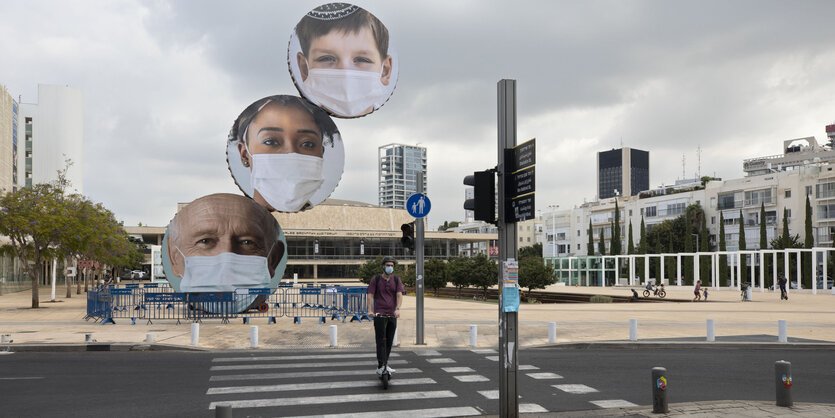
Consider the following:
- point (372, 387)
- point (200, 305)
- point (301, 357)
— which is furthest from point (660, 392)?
point (200, 305)

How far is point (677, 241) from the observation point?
84.0 m

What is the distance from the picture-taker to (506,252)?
25.5ft

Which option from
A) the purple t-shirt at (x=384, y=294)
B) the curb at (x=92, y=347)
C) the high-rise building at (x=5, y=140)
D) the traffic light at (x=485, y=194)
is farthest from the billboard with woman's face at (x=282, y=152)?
the high-rise building at (x=5, y=140)

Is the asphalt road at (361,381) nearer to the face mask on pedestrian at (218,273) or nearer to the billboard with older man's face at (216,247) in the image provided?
the face mask on pedestrian at (218,273)

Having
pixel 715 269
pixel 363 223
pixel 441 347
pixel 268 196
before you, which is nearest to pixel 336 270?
pixel 363 223

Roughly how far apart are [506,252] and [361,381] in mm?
4517

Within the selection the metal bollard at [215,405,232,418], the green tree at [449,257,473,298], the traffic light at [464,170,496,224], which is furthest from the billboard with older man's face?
the metal bollard at [215,405,232,418]

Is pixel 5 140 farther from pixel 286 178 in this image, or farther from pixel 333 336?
pixel 333 336

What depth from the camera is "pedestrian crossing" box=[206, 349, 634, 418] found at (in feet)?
29.2

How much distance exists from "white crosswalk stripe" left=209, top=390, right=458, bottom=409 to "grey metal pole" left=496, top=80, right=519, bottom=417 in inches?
85.6

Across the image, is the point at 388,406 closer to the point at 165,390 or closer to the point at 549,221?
the point at 165,390

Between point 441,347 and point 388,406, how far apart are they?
22.6 feet

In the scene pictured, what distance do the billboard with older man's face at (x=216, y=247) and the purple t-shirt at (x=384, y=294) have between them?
20779 mm

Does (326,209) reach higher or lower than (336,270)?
higher
